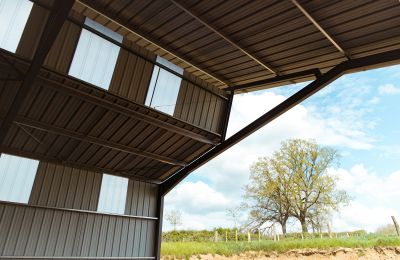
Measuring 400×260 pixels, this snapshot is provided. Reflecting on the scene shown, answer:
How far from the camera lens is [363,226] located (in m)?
27.0

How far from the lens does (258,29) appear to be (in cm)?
1037

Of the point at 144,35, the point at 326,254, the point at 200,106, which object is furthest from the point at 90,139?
the point at 326,254

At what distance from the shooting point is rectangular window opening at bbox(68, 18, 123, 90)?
10.5 meters

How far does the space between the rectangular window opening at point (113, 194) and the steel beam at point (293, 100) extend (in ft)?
8.12

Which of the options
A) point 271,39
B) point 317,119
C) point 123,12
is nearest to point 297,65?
point 271,39

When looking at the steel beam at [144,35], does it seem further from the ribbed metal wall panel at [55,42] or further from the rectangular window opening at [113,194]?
the rectangular window opening at [113,194]

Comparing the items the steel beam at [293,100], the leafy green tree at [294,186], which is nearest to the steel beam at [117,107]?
the steel beam at [293,100]

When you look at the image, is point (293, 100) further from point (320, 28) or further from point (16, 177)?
point (16, 177)

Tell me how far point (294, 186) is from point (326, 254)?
8238 mm

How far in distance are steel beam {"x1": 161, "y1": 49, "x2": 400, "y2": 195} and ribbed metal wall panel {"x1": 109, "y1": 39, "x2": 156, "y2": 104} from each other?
192 inches

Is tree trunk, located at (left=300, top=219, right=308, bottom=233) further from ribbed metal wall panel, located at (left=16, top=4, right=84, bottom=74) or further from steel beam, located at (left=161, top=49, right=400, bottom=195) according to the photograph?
ribbed metal wall panel, located at (left=16, top=4, right=84, bottom=74)

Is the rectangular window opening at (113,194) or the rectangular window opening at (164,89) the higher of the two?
the rectangular window opening at (164,89)

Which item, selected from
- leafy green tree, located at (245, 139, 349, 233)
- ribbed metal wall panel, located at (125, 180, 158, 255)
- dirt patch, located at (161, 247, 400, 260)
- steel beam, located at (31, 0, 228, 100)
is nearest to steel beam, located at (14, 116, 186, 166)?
ribbed metal wall panel, located at (125, 180, 158, 255)

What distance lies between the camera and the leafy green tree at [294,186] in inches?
1131
